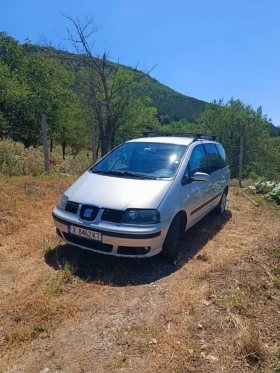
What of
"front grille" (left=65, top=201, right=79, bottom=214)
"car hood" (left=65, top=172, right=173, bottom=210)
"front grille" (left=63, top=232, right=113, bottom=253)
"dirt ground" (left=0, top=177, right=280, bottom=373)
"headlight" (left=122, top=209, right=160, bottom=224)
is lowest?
"dirt ground" (left=0, top=177, right=280, bottom=373)

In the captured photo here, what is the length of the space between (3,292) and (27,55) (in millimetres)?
24245

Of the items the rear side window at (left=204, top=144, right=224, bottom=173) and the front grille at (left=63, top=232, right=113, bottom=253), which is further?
the rear side window at (left=204, top=144, right=224, bottom=173)

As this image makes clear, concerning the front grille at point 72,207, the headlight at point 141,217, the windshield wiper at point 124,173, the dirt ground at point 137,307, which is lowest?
the dirt ground at point 137,307

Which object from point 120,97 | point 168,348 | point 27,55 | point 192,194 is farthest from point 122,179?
point 27,55

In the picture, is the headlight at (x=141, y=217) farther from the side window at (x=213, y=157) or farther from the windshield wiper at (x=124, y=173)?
the side window at (x=213, y=157)

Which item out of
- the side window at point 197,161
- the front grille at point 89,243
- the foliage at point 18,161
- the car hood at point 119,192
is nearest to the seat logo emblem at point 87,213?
the car hood at point 119,192

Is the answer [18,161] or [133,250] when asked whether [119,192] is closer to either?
[133,250]

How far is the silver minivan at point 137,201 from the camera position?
3.41 meters

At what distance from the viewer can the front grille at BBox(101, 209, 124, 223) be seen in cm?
341

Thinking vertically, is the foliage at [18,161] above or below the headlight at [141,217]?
below

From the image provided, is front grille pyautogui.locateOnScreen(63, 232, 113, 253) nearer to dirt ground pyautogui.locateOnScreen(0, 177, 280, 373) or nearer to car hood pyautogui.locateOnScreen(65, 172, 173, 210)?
dirt ground pyautogui.locateOnScreen(0, 177, 280, 373)

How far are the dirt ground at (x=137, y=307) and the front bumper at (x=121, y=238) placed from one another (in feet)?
0.93

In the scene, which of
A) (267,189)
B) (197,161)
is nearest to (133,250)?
(197,161)

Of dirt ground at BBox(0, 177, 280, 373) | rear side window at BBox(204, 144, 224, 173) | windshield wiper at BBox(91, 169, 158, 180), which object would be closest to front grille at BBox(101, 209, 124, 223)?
dirt ground at BBox(0, 177, 280, 373)
